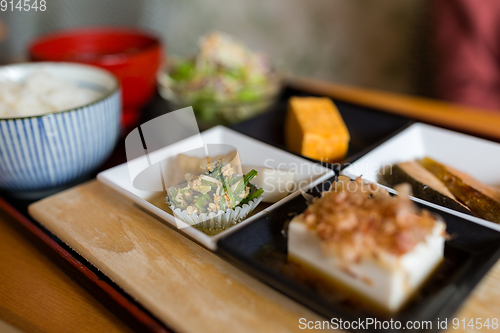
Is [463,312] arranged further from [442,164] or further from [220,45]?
[220,45]

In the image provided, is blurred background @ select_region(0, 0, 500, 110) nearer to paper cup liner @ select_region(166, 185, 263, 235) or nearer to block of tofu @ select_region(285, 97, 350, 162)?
block of tofu @ select_region(285, 97, 350, 162)

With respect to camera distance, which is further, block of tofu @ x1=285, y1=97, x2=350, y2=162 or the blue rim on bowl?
block of tofu @ x1=285, y1=97, x2=350, y2=162

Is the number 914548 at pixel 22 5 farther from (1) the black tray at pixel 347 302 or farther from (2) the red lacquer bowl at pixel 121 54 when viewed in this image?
(1) the black tray at pixel 347 302

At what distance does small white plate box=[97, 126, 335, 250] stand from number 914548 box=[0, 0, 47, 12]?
223cm

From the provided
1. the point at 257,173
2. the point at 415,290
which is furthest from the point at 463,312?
the point at 257,173

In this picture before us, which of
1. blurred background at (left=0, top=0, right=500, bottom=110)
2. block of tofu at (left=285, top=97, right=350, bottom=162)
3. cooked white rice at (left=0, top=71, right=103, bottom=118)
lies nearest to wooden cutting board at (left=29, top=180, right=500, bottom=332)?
cooked white rice at (left=0, top=71, right=103, bottom=118)

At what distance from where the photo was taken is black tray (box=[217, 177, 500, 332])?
0.56 m

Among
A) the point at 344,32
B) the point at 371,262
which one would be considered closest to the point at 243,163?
the point at 371,262

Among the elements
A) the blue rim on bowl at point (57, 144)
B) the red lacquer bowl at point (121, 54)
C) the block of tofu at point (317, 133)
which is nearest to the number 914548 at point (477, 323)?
the block of tofu at point (317, 133)

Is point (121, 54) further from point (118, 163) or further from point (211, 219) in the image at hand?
point (211, 219)

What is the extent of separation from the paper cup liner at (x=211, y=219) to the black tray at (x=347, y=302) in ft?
0.26

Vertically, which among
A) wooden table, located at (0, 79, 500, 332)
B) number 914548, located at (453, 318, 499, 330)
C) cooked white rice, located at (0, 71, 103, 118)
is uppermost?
cooked white rice, located at (0, 71, 103, 118)

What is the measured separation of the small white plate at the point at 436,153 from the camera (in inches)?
37.3

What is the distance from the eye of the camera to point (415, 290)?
61cm
